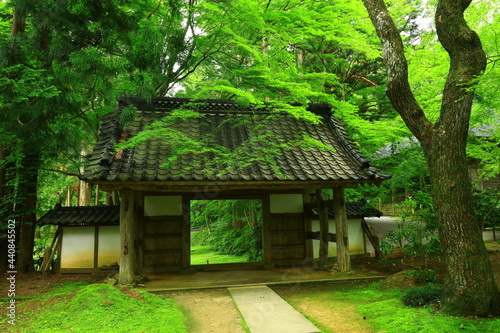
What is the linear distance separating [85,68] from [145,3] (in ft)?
12.7

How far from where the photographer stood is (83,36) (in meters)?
6.44

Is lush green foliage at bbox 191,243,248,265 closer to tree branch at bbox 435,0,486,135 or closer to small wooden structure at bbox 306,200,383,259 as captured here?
small wooden structure at bbox 306,200,383,259

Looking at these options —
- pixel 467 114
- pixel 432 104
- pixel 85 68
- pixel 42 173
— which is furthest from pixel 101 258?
pixel 432 104

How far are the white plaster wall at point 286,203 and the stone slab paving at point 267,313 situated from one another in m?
2.91

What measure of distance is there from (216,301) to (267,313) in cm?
132

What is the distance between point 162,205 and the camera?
881cm

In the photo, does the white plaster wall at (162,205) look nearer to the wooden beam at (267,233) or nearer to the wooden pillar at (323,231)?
the wooden beam at (267,233)

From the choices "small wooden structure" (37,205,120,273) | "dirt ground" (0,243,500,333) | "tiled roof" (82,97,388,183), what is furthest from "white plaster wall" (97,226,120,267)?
"tiled roof" (82,97,388,183)

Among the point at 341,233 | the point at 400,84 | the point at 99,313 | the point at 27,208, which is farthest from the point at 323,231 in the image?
the point at 27,208

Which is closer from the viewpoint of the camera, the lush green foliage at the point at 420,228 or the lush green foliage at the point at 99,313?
the lush green foliage at the point at 99,313

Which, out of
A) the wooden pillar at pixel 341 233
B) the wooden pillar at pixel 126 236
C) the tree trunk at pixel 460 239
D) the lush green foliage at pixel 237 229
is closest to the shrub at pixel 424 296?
the tree trunk at pixel 460 239

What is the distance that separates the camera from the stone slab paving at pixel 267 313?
4604 mm

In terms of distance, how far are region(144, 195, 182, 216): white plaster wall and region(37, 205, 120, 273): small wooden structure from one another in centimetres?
87

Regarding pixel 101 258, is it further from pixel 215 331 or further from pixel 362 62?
pixel 362 62
